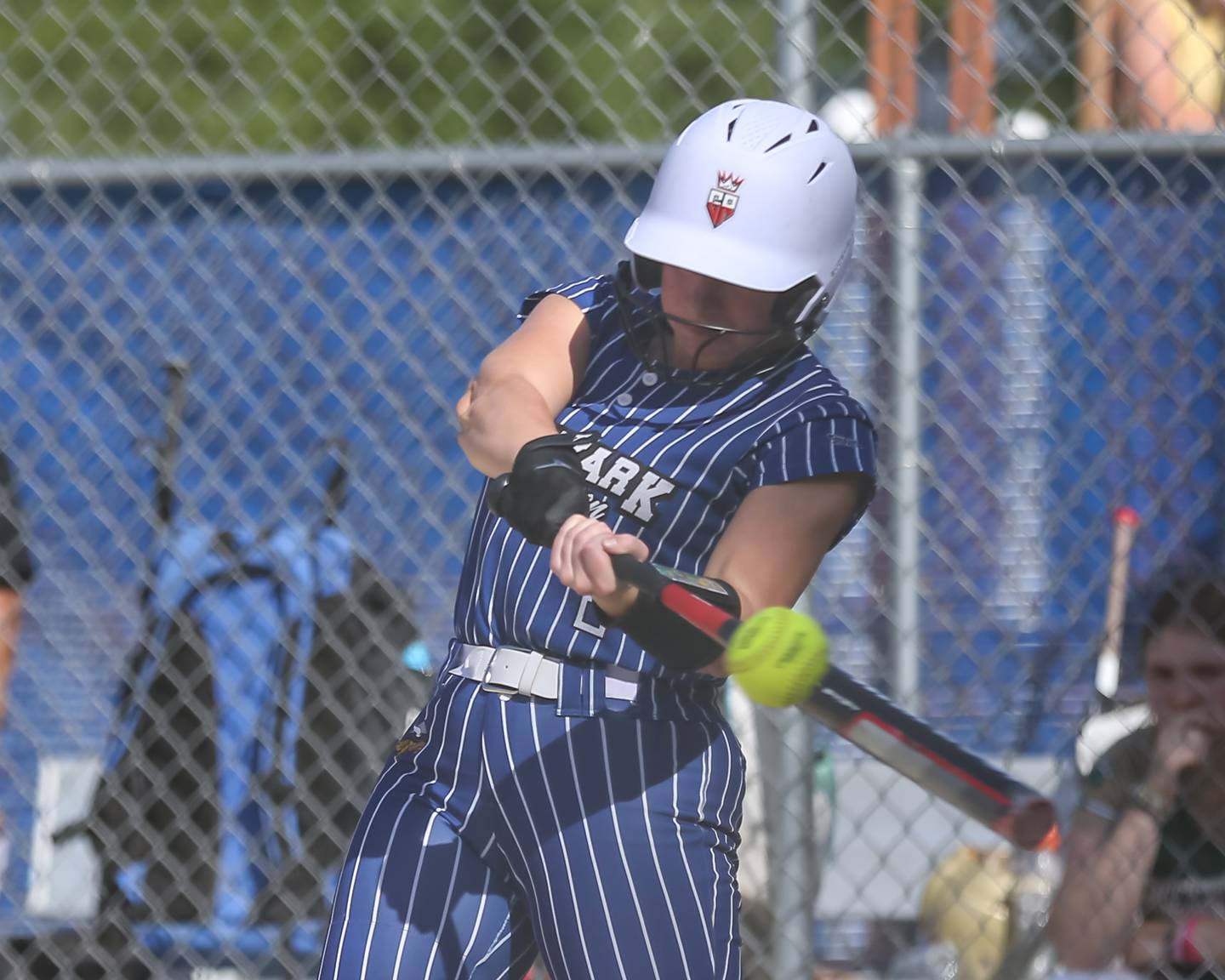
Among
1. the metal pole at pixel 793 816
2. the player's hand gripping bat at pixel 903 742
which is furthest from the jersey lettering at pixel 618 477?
the metal pole at pixel 793 816

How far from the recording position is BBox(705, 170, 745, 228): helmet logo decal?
2.05 meters

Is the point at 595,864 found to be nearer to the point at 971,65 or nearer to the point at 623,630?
the point at 623,630

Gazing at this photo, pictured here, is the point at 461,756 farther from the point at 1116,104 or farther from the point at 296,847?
the point at 1116,104

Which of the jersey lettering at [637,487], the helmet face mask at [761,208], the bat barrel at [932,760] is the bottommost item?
the bat barrel at [932,760]

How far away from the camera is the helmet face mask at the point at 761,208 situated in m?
2.04

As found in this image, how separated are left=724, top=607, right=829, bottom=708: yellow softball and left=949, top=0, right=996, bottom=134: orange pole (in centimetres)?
175

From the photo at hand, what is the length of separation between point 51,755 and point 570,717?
2.14m

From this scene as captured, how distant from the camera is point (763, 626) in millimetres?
1710

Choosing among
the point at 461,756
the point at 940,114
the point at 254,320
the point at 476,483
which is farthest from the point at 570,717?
the point at 940,114

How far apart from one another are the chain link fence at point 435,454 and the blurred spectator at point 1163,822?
0.10 meters

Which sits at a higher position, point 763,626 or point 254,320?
point 254,320

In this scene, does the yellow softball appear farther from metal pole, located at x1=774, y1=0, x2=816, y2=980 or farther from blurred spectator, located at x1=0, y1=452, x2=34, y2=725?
blurred spectator, located at x1=0, y1=452, x2=34, y2=725

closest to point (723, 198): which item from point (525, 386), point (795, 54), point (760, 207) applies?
point (760, 207)

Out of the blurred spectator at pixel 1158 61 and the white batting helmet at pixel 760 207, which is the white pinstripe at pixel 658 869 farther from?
the blurred spectator at pixel 1158 61
